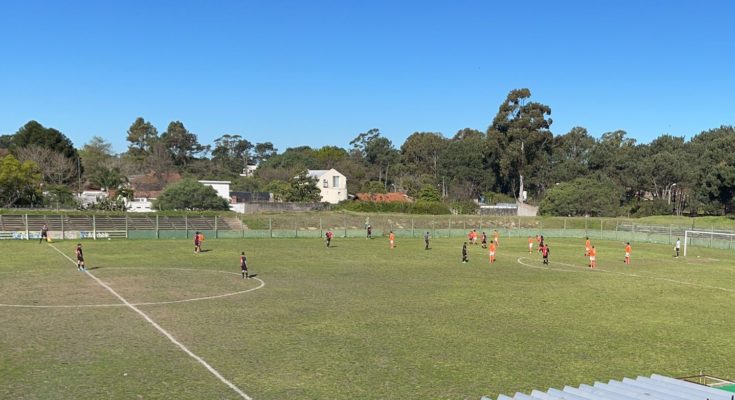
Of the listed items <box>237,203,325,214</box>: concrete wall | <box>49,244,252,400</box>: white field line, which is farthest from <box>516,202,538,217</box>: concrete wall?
<box>49,244,252,400</box>: white field line

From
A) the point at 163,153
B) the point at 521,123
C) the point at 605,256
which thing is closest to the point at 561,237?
the point at 605,256

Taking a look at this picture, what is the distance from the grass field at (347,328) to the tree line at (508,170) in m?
58.3

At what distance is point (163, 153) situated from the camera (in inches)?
5989

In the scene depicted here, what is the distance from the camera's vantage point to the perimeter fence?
5981 centimetres

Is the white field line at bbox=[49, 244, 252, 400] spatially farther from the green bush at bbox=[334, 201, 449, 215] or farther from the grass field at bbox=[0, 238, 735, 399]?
the green bush at bbox=[334, 201, 449, 215]

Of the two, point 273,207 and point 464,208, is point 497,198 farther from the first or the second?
point 273,207

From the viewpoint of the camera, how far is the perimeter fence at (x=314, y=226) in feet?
196

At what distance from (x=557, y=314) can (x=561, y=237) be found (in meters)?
52.3

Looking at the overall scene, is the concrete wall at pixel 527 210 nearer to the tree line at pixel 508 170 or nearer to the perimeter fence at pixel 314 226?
the tree line at pixel 508 170

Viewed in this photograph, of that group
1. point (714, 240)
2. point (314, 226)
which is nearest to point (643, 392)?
point (714, 240)

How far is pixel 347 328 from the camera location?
68.4 ft

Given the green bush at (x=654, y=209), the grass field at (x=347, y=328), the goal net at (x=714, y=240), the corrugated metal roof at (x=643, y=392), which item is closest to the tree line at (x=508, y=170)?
the green bush at (x=654, y=209)

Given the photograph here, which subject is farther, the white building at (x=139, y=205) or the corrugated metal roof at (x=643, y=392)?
the white building at (x=139, y=205)

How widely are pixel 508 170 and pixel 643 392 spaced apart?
350 ft
